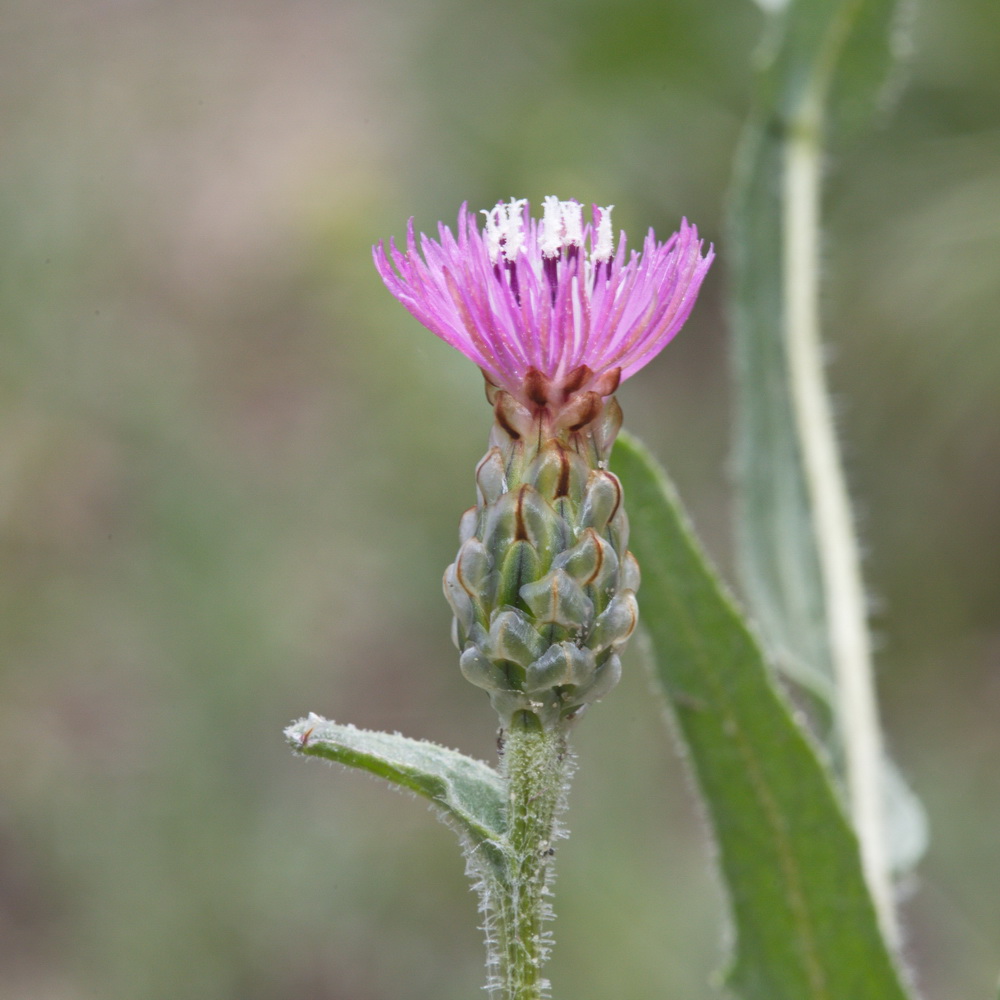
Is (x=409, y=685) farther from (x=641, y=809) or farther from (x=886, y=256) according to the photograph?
(x=886, y=256)

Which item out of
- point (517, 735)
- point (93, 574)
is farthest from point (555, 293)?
point (93, 574)

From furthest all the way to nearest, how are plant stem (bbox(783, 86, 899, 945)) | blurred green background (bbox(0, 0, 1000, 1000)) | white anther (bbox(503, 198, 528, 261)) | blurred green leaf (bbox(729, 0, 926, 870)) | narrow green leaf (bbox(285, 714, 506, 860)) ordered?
blurred green background (bbox(0, 0, 1000, 1000))
blurred green leaf (bbox(729, 0, 926, 870))
plant stem (bbox(783, 86, 899, 945))
white anther (bbox(503, 198, 528, 261))
narrow green leaf (bbox(285, 714, 506, 860))

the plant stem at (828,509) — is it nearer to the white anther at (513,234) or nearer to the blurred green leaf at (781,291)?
the blurred green leaf at (781,291)

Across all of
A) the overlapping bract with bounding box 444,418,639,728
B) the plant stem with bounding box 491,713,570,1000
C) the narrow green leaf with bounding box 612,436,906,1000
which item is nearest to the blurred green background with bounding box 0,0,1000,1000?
the narrow green leaf with bounding box 612,436,906,1000

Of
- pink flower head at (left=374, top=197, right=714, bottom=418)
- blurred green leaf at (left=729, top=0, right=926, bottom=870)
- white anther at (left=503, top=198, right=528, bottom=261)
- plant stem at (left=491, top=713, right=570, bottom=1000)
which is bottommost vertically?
plant stem at (left=491, top=713, right=570, bottom=1000)

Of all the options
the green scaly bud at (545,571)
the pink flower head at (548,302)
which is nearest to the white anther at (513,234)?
the pink flower head at (548,302)

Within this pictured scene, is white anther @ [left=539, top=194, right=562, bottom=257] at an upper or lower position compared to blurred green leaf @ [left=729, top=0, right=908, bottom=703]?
lower

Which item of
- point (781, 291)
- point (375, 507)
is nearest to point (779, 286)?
point (781, 291)

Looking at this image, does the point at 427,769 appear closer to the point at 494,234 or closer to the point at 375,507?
the point at 494,234

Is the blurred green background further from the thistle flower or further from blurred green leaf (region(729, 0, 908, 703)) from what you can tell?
the thistle flower
